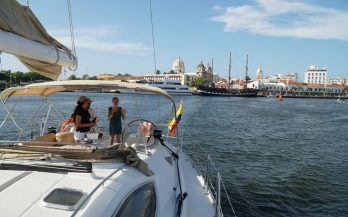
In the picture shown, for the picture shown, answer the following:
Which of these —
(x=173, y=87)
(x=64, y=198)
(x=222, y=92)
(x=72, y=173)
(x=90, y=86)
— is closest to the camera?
(x=64, y=198)

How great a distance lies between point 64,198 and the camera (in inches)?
139

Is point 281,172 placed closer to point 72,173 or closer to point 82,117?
point 82,117

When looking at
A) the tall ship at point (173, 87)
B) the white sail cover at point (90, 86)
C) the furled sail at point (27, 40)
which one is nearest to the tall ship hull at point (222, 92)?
the tall ship at point (173, 87)

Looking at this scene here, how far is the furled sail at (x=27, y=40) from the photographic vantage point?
4566 mm

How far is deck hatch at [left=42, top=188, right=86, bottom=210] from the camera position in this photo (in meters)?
3.39

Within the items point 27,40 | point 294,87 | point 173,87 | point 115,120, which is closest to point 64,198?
point 27,40

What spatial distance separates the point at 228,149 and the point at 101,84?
15.4 metres

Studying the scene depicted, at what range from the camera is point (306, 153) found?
20.4m

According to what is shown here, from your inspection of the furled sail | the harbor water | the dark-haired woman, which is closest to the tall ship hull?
the harbor water

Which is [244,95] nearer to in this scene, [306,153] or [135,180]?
[306,153]

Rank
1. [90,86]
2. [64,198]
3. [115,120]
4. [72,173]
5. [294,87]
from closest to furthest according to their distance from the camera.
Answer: [64,198] < [72,173] < [90,86] < [115,120] < [294,87]

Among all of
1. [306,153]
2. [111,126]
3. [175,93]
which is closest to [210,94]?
[175,93]

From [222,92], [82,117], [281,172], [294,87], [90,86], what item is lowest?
[222,92]

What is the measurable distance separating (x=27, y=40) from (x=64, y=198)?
2.61 m
